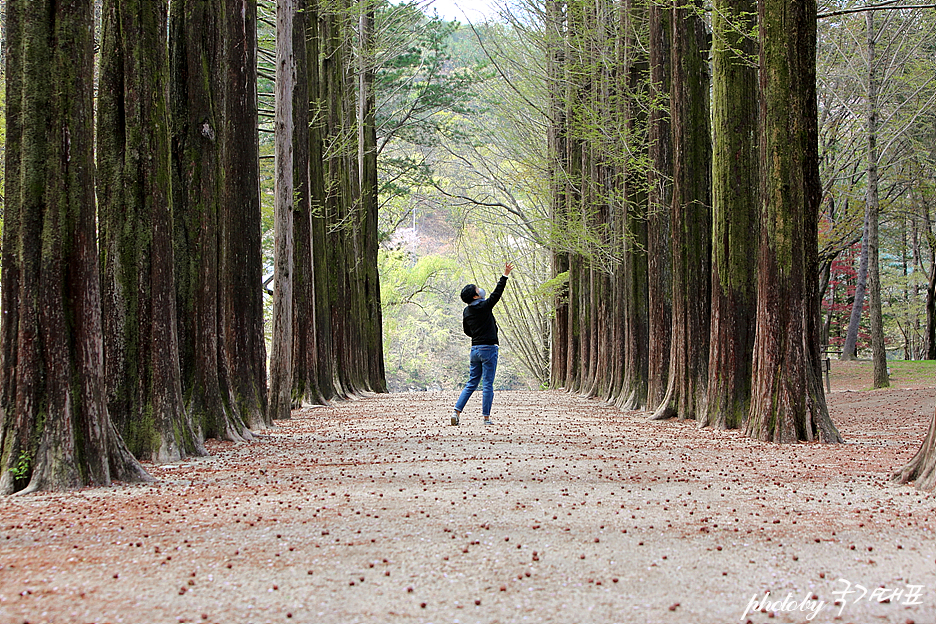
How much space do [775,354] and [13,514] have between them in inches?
285

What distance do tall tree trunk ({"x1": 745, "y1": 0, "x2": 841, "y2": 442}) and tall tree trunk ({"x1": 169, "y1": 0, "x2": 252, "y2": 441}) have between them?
236 inches

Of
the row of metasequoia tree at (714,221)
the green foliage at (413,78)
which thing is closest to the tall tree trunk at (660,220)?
the row of metasequoia tree at (714,221)

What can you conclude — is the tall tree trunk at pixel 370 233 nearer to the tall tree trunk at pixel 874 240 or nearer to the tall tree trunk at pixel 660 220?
the tall tree trunk at pixel 660 220

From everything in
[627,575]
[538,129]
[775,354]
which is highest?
[538,129]

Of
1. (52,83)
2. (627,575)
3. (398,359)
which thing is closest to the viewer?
(627,575)

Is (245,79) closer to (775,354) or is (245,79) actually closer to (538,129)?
(775,354)

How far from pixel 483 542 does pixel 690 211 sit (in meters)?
8.78

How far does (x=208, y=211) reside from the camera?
9734mm

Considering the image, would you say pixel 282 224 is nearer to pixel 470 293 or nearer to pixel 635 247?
pixel 470 293

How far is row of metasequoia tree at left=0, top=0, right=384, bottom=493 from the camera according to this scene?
6098 millimetres

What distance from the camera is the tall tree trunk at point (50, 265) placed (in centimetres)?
606

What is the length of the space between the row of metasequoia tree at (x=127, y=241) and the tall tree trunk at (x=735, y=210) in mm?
5948

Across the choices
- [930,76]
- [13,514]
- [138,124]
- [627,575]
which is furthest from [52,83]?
[930,76]

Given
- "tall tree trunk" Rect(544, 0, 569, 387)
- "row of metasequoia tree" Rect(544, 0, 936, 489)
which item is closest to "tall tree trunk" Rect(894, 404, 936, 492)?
"row of metasequoia tree" Rect(544, 0, 936, 489)
